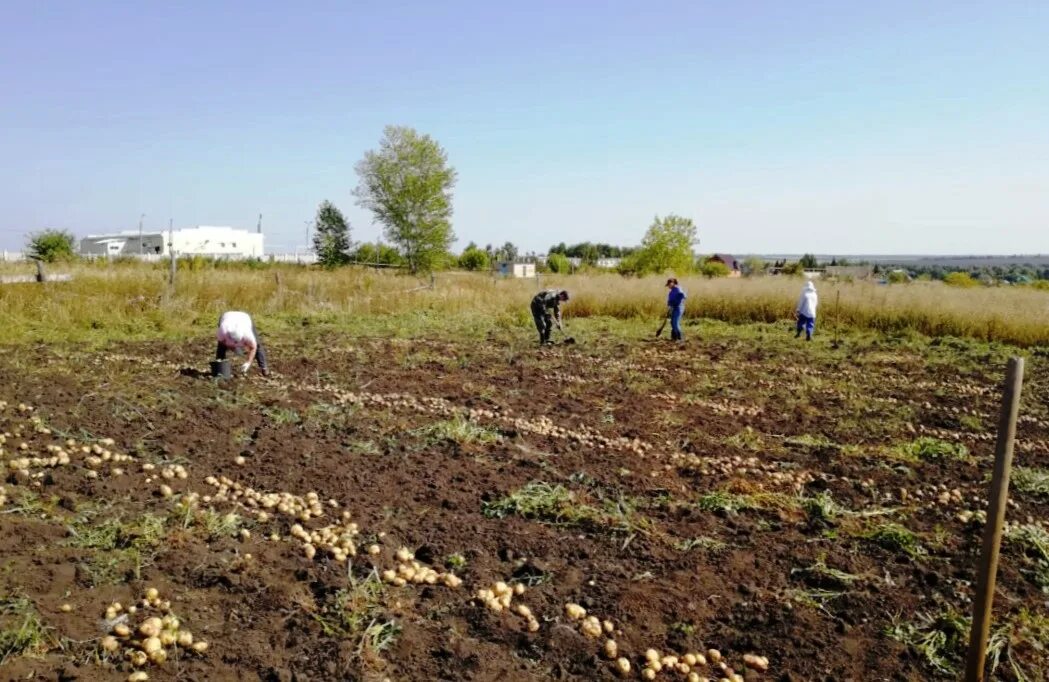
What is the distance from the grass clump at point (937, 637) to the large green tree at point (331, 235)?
3943 centimetres

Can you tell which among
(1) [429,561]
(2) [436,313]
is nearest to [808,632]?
(1) [429,561]

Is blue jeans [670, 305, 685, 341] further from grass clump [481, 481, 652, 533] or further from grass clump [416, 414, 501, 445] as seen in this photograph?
grass clump [481, 481, 652, 533]

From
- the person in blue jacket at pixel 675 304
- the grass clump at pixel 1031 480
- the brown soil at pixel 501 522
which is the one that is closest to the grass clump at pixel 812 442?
the brown soil at pixel 501 522

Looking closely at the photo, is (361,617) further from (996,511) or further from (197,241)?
(197,241)

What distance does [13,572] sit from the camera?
3.61 m

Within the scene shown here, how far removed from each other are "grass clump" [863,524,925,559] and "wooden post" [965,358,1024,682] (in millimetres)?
1584

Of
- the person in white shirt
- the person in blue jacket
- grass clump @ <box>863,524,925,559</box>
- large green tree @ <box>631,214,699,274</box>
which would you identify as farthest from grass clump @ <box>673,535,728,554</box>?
large green tree @ <box>631,214,699,274</box>

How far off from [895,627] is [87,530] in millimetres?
4620

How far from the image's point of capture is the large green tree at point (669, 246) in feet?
108

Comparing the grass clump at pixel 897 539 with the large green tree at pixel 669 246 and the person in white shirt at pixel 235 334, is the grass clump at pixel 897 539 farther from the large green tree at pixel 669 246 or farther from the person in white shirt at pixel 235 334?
the large green tree at pixel 669 246

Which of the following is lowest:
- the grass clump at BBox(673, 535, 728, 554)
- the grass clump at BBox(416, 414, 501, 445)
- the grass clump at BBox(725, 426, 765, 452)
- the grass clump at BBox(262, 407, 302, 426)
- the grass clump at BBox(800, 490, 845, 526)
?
the grass clump at BBox(673, 535, 728, 554)

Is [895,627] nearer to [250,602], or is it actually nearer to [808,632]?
[808,632]

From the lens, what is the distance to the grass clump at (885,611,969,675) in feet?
11.1

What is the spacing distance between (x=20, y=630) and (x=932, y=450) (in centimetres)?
733
